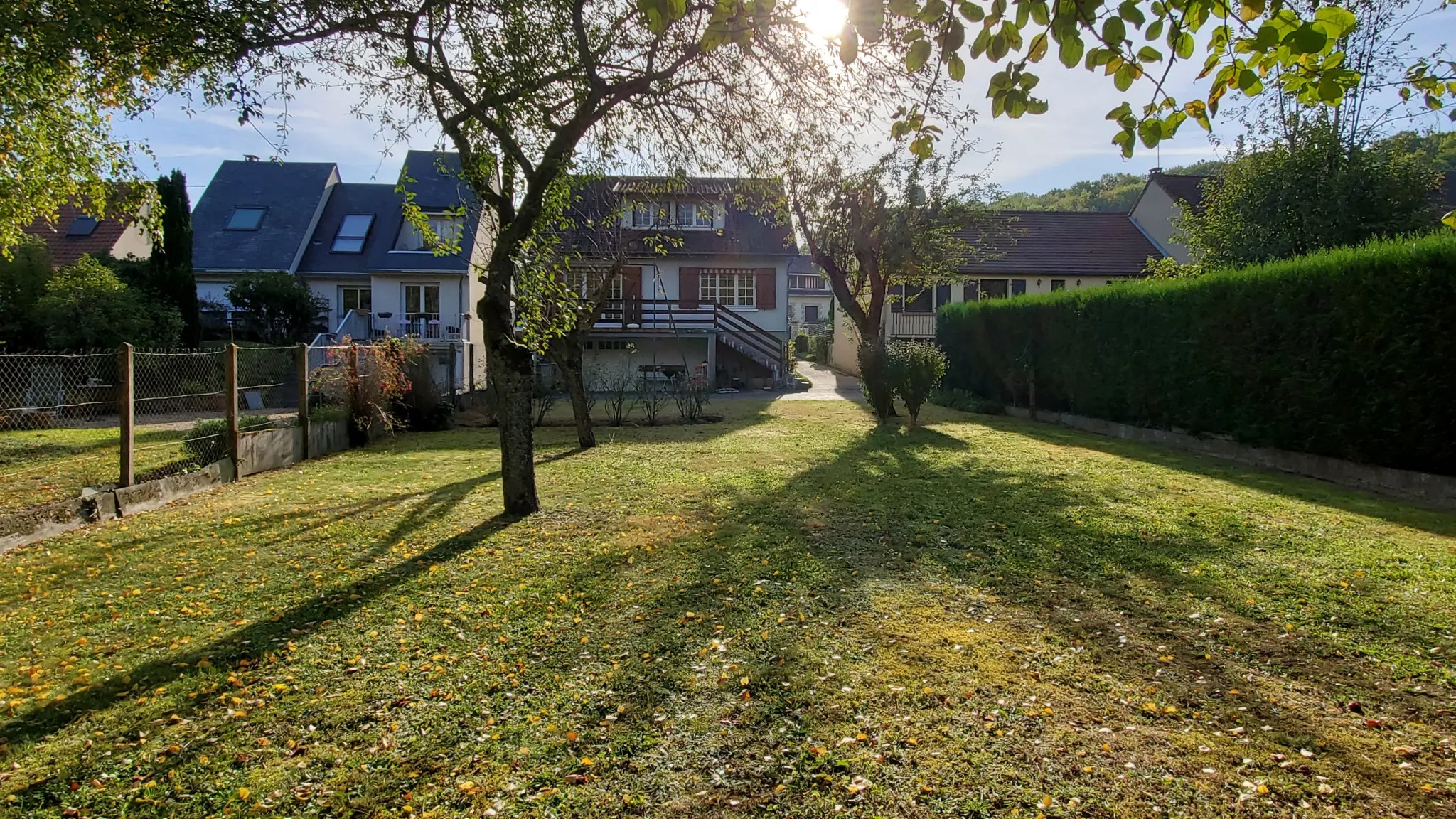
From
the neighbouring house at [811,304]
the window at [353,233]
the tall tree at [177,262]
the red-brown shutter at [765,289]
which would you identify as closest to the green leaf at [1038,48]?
the tall tree at [177,262]

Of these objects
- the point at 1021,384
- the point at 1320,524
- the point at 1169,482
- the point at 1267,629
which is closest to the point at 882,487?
the point at 1169,482

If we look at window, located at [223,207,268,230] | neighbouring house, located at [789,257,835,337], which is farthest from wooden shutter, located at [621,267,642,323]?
neighbouring house, located at [789,257,835,337]

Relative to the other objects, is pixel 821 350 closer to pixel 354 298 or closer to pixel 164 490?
pixel 354 298

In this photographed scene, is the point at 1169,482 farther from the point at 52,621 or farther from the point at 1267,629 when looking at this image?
the point at 52,621

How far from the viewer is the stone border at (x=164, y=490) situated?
621 centimetres

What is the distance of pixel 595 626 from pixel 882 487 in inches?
192

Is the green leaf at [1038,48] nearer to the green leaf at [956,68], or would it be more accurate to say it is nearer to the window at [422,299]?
the green leaf at [956,68]

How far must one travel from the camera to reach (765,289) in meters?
28.6

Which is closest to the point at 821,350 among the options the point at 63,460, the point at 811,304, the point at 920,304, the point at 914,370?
the point at 920,304

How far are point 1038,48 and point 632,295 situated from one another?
25.5 m

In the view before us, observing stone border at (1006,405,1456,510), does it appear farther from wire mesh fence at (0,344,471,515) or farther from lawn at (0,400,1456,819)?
wire mesh fence at (0,344,471,515)

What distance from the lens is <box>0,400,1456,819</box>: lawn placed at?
2689 millimetres

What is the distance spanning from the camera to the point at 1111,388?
47.1ft

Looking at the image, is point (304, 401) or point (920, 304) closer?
point (304, 401)
